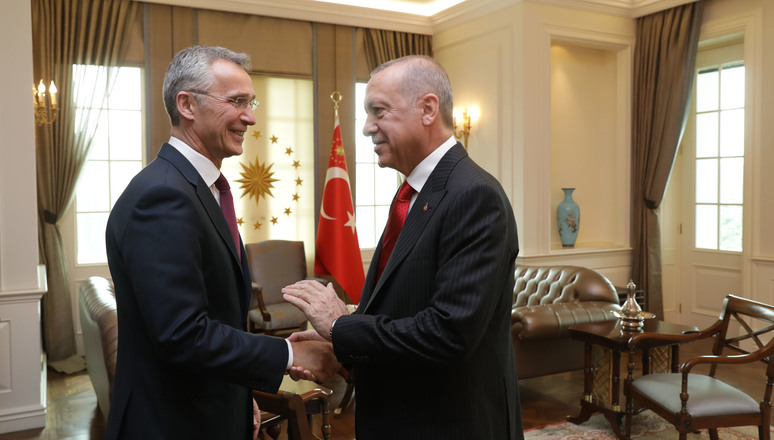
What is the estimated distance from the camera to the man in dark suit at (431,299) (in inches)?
56.2

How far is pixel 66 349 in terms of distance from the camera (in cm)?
579

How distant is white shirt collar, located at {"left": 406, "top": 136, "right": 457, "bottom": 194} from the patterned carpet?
278 cm

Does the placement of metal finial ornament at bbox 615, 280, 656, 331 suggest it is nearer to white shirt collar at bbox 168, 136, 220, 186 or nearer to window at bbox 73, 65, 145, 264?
white shirt collar at bbox 168, 136, 220, 186

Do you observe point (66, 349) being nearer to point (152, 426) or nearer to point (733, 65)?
point (152, 426)

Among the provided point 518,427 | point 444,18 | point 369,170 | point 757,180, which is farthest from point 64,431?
point 757,180

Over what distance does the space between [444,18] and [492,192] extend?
607 cm

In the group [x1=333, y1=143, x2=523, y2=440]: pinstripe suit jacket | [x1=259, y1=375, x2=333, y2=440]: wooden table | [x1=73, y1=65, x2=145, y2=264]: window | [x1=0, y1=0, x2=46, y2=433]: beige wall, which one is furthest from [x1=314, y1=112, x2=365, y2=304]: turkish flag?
[x1=333, y1=143, x2=523, y2=440]: pinstripe suit jacket

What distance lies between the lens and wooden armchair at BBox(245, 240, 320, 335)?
6.02m

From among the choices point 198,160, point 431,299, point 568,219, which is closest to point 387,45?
point 568,219

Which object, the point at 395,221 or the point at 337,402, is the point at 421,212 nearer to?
the point at 395,221

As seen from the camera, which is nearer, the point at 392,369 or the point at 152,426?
the point at 152,426

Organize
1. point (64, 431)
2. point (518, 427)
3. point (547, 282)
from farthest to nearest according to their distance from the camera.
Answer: point (547, 282) → point (64, 431) → point (518, 427)

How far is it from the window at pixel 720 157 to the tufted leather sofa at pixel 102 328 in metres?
5.88

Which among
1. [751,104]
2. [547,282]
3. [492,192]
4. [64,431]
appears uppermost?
[751,104]
